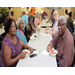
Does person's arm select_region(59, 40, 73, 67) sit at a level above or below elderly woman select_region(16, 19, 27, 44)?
below

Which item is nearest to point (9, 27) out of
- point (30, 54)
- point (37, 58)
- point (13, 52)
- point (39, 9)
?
point (13, 52)

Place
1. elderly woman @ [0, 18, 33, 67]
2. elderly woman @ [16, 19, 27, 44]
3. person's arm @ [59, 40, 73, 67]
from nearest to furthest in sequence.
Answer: elderly woman @ [0, 18, 33, 67], person's arm @ [59, 40, 73, 67], elderly woman @ [16, 19, 27, 44]

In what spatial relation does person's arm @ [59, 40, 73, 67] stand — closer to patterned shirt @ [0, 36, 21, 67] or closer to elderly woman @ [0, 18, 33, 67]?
elderly woman @ [0, 18, 33, 67]

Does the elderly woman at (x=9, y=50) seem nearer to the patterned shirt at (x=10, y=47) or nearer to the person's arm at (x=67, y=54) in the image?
the patterned shirt at (x=10, y=47)

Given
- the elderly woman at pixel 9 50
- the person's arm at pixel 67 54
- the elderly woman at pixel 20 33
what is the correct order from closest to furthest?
the elderly woman at pixel 9 50 < the person's arm at pixel 67 54 < the elderly woman at pixel 20 33

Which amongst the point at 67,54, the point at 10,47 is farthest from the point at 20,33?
the point at 67,54

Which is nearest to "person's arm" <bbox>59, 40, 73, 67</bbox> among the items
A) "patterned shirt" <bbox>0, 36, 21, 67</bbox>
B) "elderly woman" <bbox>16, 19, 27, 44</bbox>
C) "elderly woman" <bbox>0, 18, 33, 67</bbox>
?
"elderly woman" <bbox>0, 18, 33, 67</bbox>

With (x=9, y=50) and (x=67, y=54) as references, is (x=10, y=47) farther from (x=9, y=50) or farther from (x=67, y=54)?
(x=67, y=54)

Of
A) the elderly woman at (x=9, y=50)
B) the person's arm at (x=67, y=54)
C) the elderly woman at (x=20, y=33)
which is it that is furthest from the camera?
the elderly woman at (x=20, y=33)

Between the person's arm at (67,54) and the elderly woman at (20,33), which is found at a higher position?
the elderly woman at (20,33)

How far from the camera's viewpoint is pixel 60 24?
1.72 meters

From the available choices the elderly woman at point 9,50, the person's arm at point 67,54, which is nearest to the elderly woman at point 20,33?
the elderly woman at point 9,50

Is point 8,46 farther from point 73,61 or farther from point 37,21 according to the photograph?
point 37,21

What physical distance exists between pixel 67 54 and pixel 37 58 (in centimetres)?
52
